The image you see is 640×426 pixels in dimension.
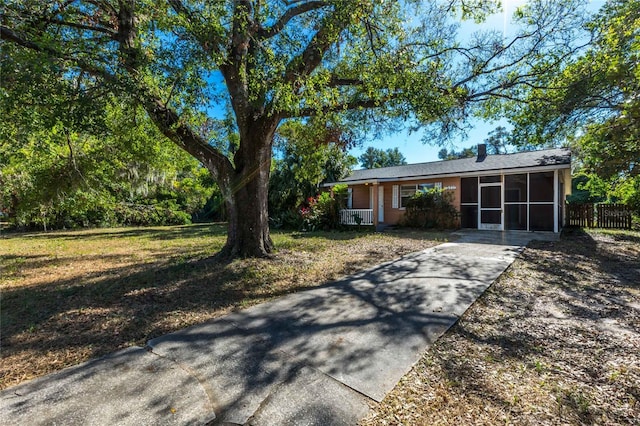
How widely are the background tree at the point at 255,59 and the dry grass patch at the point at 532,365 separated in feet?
13.7

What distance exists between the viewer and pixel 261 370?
8.40 feet

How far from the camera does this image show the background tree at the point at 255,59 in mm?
4934

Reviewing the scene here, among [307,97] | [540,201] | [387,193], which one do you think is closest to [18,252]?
[307,97]

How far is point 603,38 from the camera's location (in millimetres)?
7723

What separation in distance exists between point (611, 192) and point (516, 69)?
1427 cm

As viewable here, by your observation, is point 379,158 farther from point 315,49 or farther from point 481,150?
point 315,49

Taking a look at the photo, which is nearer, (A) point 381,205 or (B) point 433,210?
(B) point 433,210

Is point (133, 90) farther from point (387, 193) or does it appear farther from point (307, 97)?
point (387, 193)

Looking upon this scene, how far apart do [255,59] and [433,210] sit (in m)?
10.7

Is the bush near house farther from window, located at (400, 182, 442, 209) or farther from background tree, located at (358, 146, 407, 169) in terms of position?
background tree, located at (358, 146, 407, 169)

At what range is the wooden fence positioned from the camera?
13469 millimetres

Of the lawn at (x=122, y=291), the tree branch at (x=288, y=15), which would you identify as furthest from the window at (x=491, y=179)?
the tree branch at (x=288, y=15)

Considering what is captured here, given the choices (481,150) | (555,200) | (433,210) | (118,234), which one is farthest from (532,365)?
(118,234)

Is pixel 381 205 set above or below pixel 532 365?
above
